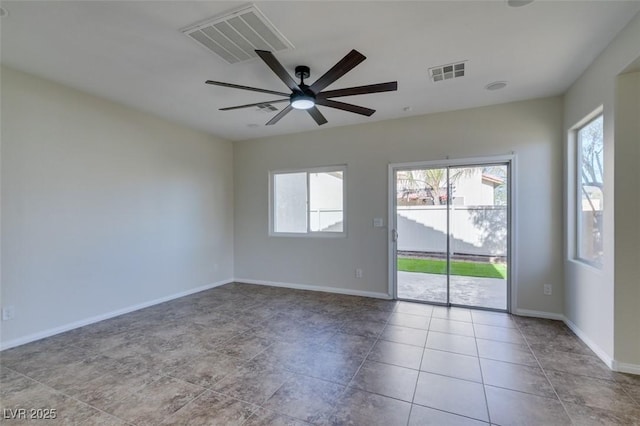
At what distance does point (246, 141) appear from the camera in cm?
573

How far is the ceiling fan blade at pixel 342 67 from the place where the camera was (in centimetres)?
203

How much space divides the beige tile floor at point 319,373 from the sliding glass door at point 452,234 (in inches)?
20.7

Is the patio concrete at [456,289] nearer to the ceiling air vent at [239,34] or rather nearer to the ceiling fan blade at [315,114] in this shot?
the ceiling fan blade at [315,114]

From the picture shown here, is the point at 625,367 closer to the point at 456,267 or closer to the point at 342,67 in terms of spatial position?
the point at 456,267

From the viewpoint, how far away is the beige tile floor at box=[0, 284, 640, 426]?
1945 mm

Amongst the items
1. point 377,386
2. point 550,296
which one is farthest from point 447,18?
point 550,296

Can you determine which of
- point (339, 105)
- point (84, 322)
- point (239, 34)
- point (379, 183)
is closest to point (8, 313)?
point (84, 322)

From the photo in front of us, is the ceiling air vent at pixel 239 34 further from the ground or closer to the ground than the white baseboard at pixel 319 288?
further from the ground

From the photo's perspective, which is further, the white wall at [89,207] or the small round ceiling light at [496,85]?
the small round ceiling light at [496,85]

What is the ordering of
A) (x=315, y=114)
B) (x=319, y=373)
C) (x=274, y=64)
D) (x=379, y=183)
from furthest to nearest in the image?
1. (x=379, y=183)
2. (x=315, y=114)
3. (x=319, y=373)
4. (x=274, y=64)

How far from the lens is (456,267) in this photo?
4.21 m

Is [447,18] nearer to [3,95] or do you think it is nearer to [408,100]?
[408,100]

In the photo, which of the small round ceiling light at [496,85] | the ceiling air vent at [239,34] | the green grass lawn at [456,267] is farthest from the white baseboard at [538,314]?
the ceiling air vent at [239,34]

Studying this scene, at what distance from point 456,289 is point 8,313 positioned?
5.23 meters
